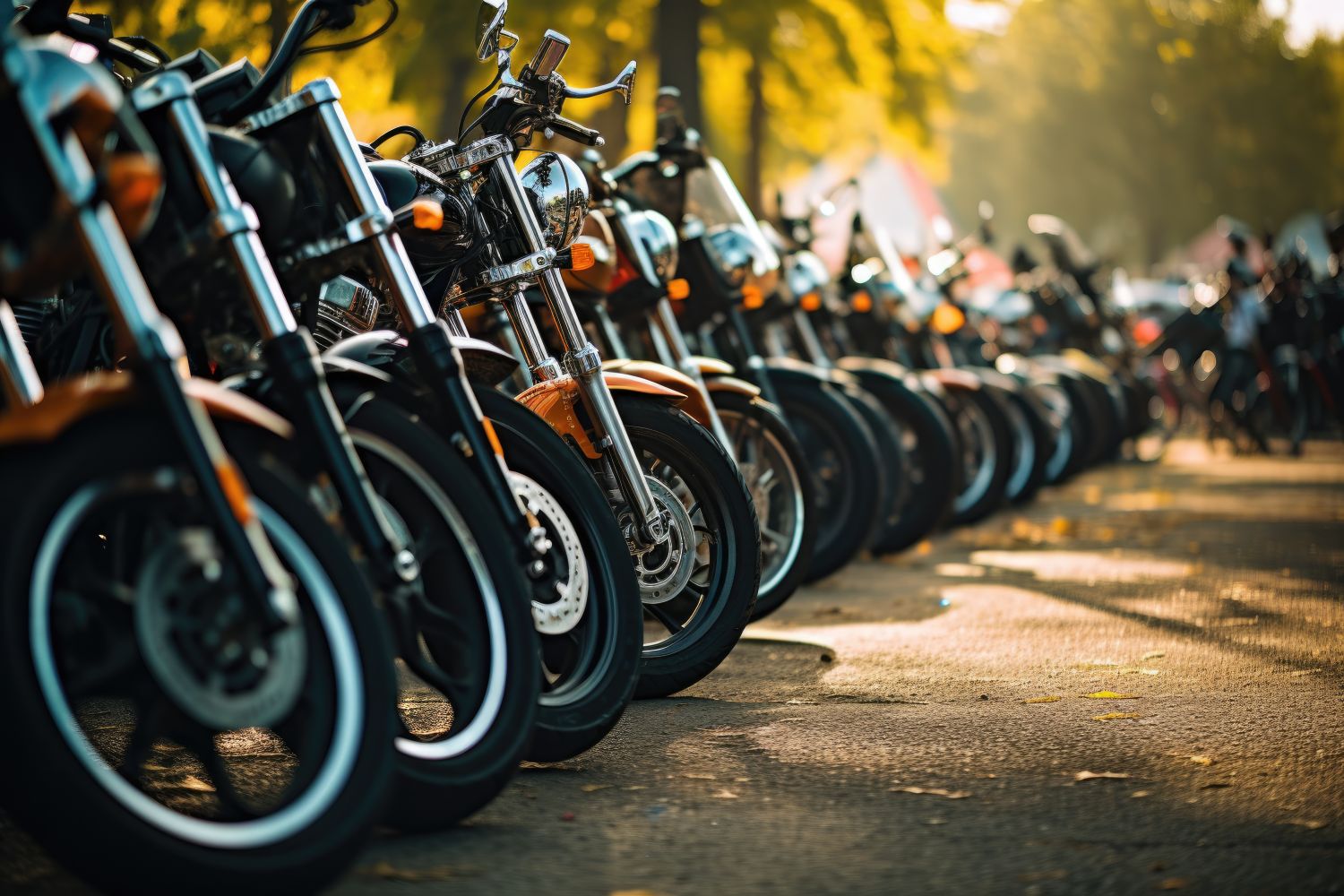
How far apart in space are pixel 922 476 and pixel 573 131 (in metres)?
3.82

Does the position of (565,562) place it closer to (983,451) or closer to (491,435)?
(491,435)

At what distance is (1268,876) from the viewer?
2895 mm

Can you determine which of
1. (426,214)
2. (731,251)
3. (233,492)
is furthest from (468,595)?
(731,251)

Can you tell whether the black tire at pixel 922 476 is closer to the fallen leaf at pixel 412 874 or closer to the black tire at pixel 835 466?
the black tire at pixel 835 466

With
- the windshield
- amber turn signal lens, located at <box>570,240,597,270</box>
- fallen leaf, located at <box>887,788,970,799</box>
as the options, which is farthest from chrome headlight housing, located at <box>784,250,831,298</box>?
fallen leaf, located at <box>887,788,970,799</box>

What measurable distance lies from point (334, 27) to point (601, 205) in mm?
2063

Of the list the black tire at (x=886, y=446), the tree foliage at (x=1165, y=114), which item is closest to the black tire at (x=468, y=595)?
the black tire at (x=886, y=446)

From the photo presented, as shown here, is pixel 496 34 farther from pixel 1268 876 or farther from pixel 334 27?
pixel 1268 876

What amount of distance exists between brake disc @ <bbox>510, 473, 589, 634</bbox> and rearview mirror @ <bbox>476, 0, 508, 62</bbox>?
1288 millimetres

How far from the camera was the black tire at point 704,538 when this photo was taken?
4.51m

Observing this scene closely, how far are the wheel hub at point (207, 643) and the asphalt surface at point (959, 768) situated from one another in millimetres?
426

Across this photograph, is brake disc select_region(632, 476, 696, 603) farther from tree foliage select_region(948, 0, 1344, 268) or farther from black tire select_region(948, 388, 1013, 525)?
tree foliage select_region(948, 0, 1344, 268)

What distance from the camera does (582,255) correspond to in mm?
4660

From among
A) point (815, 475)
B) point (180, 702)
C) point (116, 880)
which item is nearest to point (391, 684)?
point (180, 702)
